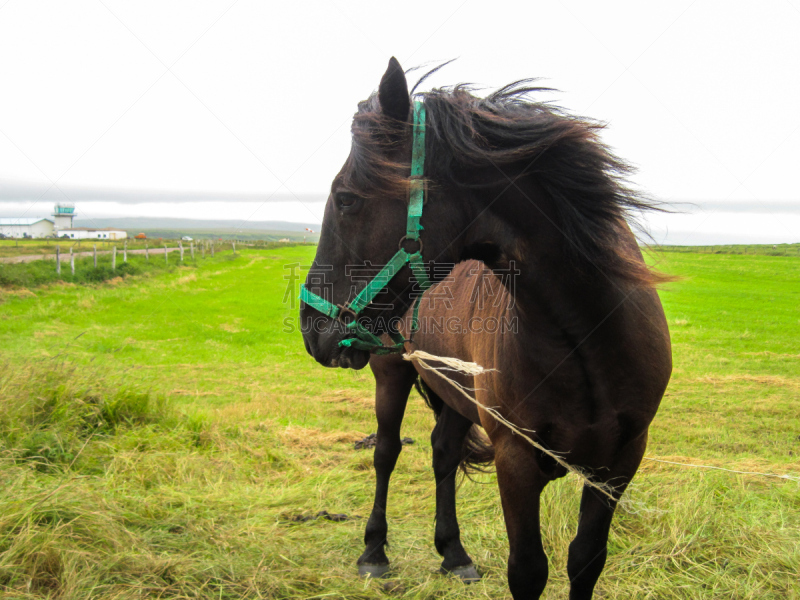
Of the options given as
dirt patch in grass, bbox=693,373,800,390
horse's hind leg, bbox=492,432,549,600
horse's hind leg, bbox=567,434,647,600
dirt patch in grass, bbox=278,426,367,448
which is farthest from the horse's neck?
dirt patch in grass, bbox=693,373,800,390

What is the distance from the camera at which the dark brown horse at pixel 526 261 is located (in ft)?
6.07

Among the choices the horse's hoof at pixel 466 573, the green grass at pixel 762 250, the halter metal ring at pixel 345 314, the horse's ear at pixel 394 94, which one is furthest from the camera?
the green grass at pixel 762 250

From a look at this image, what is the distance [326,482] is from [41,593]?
7.62 ft

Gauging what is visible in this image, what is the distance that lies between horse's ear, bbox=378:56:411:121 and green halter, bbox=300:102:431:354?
6 cm

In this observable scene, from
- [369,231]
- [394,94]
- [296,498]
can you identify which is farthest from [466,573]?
[394,94]

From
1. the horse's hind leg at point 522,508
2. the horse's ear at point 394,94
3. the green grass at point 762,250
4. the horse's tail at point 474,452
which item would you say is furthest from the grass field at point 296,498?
the green grass at point 762,250

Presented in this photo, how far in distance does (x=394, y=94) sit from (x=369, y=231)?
53 cm

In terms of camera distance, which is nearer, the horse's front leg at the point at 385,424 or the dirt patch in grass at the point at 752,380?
the horse's front leg at the point at 385,424

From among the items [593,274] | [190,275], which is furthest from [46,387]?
[190,275]

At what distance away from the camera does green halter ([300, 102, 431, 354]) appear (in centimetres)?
183

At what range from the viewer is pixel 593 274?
191 centimetres

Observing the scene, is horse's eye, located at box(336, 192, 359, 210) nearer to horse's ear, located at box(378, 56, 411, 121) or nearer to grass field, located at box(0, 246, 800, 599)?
horse's ear, located at box(378, 56, 411, 121)

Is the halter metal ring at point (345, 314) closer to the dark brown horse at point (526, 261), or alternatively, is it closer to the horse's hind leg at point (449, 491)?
the dark brown horse at point (526, 261)

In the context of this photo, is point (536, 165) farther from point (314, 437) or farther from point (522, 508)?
point (314, 437)
